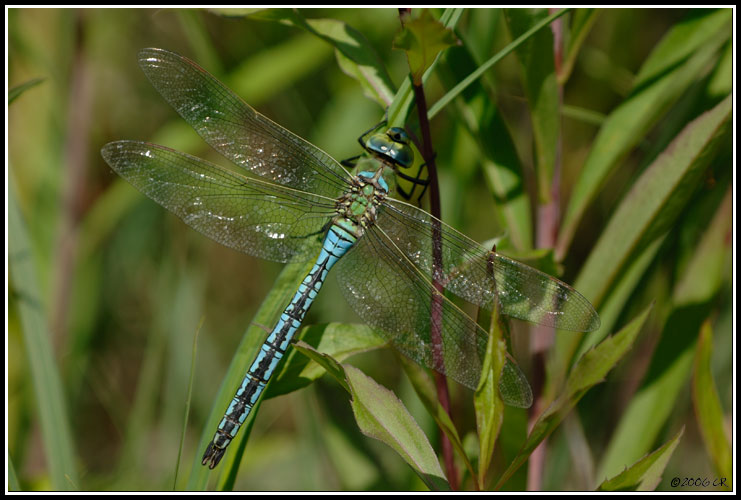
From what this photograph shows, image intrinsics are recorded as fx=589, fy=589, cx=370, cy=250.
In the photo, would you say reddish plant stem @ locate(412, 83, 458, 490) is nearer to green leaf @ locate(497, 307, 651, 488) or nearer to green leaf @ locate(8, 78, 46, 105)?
green leaf @ locate(497, 307, 651, 488)

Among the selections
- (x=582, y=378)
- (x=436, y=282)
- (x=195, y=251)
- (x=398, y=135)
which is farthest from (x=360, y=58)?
(x=195, y=251)

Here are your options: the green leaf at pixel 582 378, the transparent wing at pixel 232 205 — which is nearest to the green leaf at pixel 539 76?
the green leaf at pixel 582 378

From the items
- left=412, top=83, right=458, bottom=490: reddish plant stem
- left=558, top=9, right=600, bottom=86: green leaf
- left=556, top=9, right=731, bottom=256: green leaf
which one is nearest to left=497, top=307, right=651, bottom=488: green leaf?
left=412, top=83, right=458, bottom=490: reddish plant stem

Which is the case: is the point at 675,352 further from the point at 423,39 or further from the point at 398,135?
the point at 423,39

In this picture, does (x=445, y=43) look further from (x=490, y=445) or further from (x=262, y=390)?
(x=262, y=390)

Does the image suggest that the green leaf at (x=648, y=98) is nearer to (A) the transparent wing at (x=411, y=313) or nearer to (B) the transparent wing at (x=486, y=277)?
(B) the transparent wing at (x=486, y=277)

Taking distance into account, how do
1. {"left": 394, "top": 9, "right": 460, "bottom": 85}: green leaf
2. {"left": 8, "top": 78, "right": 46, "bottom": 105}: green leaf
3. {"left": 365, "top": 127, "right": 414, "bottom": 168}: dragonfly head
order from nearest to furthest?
1. {"left": 394, "top": 9, "right": 460, "bottom": 85}: green leaf
2. {"left": 8, "top": 78, "right": 46, "bottom": 105}: green leaf
3. {"left": 365, "top": 127, "right": 414, "bottom": 168}: dragonfly head
